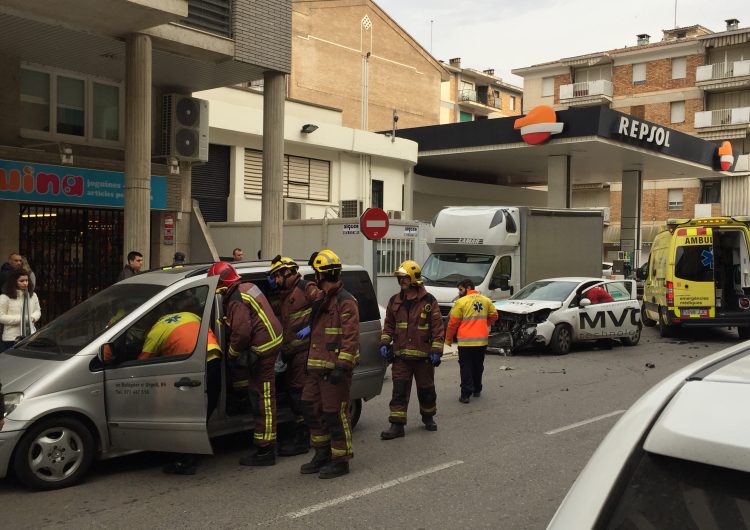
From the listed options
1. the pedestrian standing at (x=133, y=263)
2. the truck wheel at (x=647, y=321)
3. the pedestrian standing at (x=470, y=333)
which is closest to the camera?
the pedestrian standing at (x=470, y=333)

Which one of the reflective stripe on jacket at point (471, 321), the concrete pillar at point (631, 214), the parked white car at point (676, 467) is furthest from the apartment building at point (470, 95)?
the parked white car at point (676, 467)

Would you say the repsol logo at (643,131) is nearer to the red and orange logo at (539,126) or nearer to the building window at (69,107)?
the red and orange logo at (539,126)

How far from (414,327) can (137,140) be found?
6857mm

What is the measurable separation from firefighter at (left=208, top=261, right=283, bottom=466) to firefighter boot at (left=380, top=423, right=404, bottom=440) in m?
1.43

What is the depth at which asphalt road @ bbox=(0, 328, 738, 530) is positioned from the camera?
531cm

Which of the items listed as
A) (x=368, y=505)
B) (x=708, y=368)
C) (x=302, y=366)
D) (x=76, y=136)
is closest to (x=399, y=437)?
(x=302, y=366)

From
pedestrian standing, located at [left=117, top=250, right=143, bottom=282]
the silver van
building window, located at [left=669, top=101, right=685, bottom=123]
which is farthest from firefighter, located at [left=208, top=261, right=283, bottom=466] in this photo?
building window, located at [left=669, top=101, right=685, bottom=123]

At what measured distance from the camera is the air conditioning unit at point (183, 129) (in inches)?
664

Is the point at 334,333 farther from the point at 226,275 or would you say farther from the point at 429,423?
the point at 429,423

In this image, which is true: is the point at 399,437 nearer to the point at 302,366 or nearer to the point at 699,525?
the point at 302,366

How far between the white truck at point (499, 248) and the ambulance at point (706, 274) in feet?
7.60

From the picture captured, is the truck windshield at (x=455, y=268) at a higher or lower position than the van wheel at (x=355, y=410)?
higher

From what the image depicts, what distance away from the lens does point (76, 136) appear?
50.3 feet

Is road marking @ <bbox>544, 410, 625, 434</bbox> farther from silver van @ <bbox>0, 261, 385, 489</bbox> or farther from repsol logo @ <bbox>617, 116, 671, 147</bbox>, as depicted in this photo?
repsol logo @ <bbox>617, 116, 671, 147</bbox>
